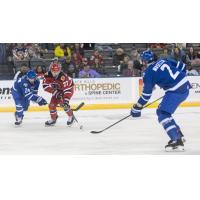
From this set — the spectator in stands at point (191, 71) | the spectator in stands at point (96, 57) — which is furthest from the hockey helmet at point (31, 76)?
the spectator in stands at point (191, 71)

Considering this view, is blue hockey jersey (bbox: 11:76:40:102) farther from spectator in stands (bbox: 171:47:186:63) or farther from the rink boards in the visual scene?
spectator in stands (bbox: 171:47:186:63)

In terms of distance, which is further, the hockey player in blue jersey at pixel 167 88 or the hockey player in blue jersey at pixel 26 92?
the hockey player in blue jersey at pixel 26 92

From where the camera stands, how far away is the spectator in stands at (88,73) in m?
10.1

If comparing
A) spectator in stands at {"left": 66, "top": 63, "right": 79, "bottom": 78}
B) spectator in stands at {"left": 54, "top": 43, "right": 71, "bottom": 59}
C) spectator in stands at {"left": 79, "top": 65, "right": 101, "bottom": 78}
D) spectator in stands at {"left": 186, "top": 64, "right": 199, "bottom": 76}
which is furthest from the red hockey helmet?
spectator in stands at {"left": 186, "top": 64, "right": 199, "bottom": 76}

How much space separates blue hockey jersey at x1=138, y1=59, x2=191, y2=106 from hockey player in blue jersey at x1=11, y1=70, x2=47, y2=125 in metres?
1.96

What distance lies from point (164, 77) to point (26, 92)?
237cm

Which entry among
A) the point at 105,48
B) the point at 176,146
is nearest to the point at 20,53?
the point at 105,48

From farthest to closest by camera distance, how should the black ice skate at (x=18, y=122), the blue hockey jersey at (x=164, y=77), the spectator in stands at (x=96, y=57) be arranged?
the spectator in stands at (x=96, y=57)
the black ice skate at (x=18, y=122)
the blue hockey jersey at (x=164, y=77)

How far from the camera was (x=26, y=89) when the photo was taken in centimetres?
795

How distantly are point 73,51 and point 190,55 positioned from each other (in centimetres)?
179

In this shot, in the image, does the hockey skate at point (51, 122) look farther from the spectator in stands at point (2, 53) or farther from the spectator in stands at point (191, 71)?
the spectator in stands at point (191, 71)

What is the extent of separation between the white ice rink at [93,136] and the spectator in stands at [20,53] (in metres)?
0.95

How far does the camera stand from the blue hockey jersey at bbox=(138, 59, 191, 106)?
19.6ft

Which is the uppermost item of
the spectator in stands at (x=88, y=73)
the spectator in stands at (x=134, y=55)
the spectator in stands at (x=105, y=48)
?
the spectator in stands at (x=105, y=48)
